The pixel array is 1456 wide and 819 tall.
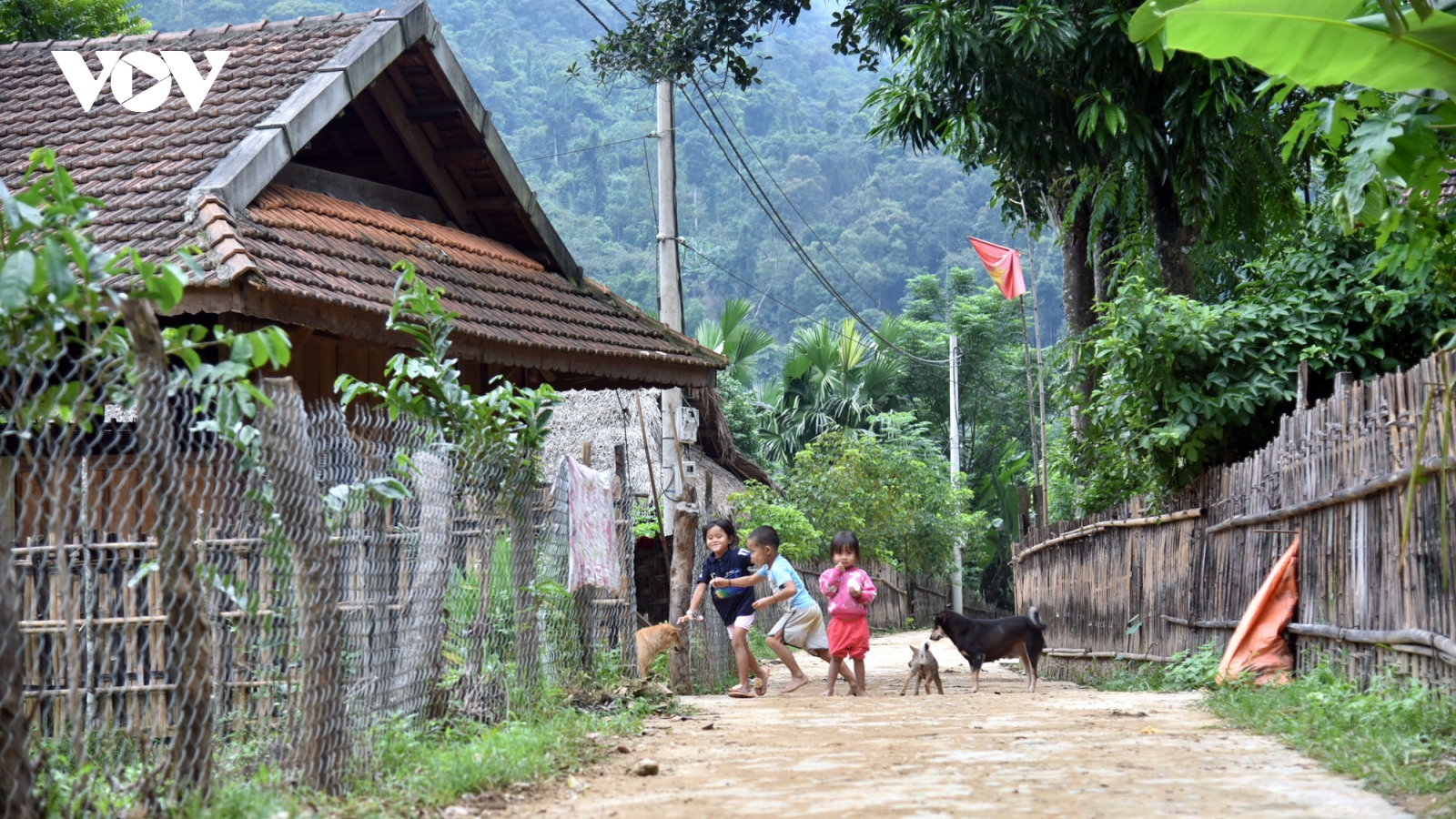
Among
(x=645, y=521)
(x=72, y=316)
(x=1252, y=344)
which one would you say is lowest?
(x=645, y=521)

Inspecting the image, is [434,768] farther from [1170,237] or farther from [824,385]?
[824,385]

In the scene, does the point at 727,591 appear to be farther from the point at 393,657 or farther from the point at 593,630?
the point at 393,657

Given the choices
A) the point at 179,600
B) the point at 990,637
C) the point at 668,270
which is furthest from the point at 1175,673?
the point at 179,600

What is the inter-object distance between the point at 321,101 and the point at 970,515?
2957cm

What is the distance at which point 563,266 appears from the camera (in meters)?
12.5

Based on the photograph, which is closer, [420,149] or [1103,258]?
[420,149]

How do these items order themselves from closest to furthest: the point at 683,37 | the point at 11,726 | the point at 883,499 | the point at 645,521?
the point at 11,726 < the point at 645,521 < the point at 683,37 < the point at 883,499

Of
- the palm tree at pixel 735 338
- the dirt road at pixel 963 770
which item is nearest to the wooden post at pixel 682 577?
the dirt road at pixel 963 770

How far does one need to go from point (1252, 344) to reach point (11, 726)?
9.48 m

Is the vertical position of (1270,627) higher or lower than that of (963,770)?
higher

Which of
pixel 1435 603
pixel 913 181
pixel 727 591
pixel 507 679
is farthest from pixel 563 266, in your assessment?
pixel 913 181

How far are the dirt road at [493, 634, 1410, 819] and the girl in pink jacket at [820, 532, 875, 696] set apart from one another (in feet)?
8.44

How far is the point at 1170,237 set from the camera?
543 inches

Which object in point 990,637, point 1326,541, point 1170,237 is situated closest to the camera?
point 1326,541
